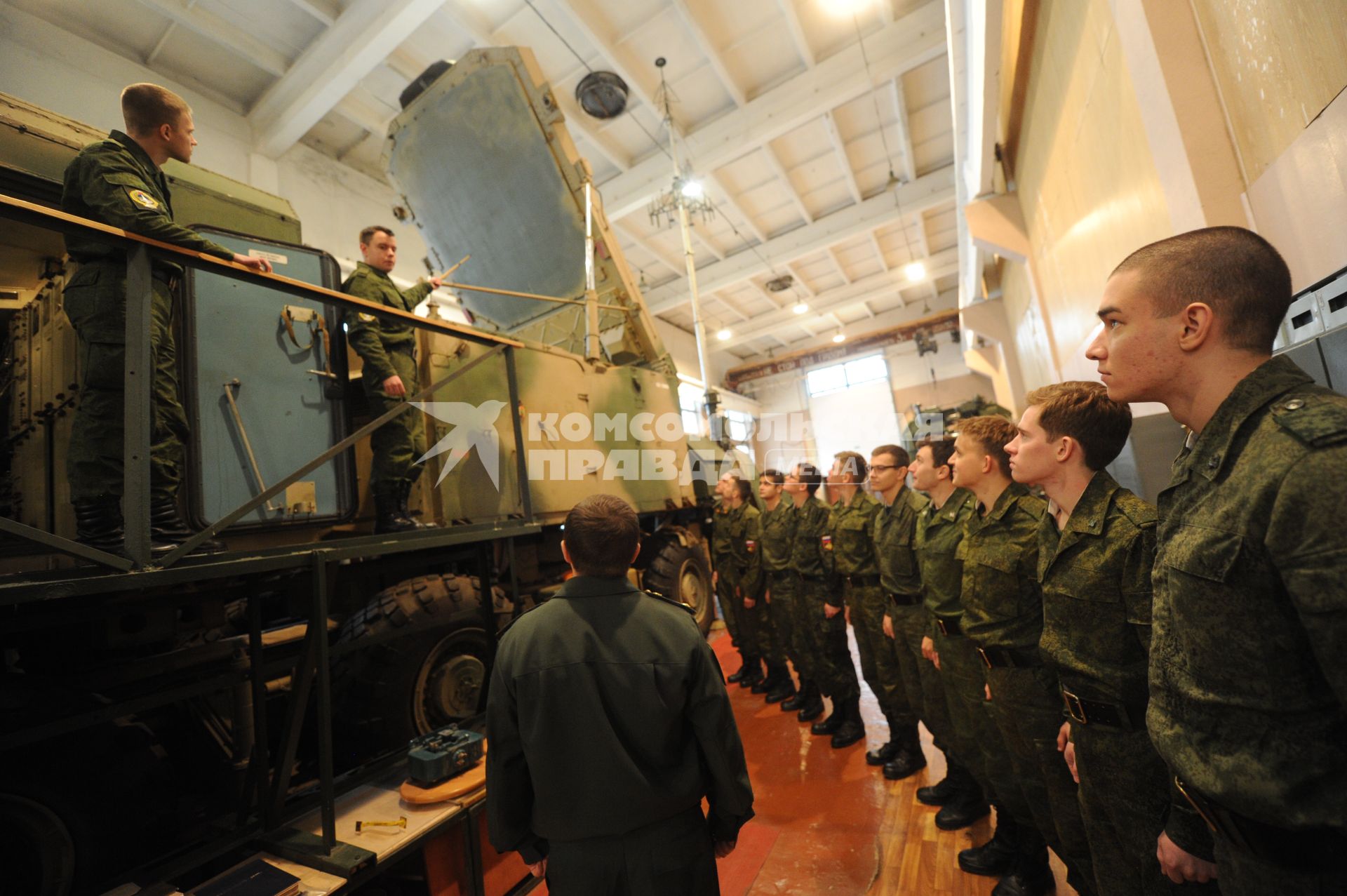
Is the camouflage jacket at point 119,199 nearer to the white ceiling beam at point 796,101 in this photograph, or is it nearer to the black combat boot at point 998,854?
the black combat boot at point 998,854

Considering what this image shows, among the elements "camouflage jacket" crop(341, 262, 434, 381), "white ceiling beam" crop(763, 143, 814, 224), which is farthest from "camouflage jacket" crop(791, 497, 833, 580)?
"white ceiling beam" crop(763, 143, 814, 224)

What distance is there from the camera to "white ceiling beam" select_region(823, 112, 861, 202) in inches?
334

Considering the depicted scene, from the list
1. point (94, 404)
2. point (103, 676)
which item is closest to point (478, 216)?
point (94, 404)

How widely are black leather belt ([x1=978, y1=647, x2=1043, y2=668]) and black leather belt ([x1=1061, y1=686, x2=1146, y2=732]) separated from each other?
0.36 meters

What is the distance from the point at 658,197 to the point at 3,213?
335 inches

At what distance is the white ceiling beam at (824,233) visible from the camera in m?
10.1

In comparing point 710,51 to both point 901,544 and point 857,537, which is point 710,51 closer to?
point 857,537

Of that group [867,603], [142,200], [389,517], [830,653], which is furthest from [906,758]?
[142,200]

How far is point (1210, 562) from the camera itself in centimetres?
92

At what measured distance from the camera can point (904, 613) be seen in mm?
3010

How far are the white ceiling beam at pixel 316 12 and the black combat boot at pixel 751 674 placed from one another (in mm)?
7512

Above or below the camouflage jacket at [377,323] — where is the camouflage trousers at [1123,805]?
below

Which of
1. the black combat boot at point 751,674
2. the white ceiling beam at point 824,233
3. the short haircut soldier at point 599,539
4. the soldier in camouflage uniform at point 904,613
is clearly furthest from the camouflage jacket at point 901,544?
the white ceiling beam at point 824,233

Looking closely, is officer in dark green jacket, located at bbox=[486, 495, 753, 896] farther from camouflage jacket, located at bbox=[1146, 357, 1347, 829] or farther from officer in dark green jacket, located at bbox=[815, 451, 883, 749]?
officer in dark green jacket, located at bbox=[815, 451, 883, 749]
